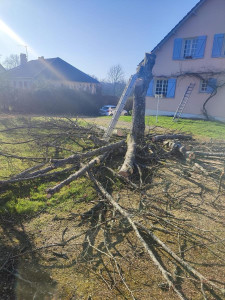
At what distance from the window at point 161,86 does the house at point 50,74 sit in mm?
14114

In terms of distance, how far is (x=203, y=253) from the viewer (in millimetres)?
2592

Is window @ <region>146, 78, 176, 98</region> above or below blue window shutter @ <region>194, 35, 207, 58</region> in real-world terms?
below

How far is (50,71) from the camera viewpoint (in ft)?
98.1

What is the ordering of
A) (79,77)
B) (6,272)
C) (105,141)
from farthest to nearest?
(79,77) → (105,141) → (6,272)

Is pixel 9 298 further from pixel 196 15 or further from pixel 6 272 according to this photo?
pixel 196 15

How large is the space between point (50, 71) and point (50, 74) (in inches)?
29.8

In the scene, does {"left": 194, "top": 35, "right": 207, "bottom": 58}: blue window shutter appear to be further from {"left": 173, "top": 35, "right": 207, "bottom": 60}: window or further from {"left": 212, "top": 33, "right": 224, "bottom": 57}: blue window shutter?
{"left": 212, "top": 33, "right": 224, "bottom": 57}: blue window shutter

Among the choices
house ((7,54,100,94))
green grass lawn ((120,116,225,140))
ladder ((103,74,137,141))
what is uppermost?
house ((7,54,100,94))

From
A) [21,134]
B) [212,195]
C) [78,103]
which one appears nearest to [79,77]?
[78,103]

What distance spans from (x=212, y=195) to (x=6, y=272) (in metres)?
3.55

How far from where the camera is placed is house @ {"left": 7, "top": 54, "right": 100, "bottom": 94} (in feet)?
95.4

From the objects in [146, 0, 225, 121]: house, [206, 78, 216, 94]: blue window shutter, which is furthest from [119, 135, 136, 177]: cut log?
[206, 78, 216, 94]: blue window shutter

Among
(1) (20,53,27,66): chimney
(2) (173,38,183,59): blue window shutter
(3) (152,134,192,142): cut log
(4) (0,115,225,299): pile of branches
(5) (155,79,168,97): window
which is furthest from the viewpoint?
(1) (20,53,27,66): chimney

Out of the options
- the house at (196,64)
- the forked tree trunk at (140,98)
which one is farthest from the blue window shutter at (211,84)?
the forked tree trunk at (140,98)
